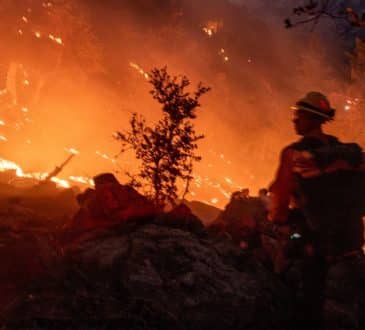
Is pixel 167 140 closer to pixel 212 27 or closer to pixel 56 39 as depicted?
pixel 56 39

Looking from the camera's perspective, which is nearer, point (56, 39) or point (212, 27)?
point (56, 39)

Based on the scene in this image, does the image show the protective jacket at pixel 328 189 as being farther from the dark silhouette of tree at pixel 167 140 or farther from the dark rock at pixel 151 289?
the dark silhouette of tree at pixel 167 140

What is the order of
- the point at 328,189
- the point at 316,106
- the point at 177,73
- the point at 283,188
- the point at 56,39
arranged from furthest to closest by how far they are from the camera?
the point at 177,73
the point at 56,39
the point at 316,106
the point at 283,188
the point at 328,189

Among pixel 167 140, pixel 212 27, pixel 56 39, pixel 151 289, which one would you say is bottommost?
pixel 151 289

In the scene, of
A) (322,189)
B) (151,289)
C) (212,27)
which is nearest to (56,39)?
(212,27)

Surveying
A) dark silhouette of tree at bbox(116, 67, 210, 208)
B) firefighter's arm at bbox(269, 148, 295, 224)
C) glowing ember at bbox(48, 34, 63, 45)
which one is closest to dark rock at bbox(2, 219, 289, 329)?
firefighter's arm at bbox(269, 148, 295, 224)

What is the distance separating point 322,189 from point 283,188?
0.42 m

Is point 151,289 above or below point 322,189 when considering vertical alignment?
below

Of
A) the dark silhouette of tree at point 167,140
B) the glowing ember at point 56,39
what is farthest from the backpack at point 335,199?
the glowing ember at point 56,39

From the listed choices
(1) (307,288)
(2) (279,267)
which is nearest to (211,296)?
(1) (307,288)

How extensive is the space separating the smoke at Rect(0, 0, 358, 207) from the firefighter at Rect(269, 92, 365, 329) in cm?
4434

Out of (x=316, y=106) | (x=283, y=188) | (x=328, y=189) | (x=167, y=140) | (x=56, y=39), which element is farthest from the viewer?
(x=56, y=39)

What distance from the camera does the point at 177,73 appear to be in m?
88.3

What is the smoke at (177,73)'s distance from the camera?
56.3 meters
